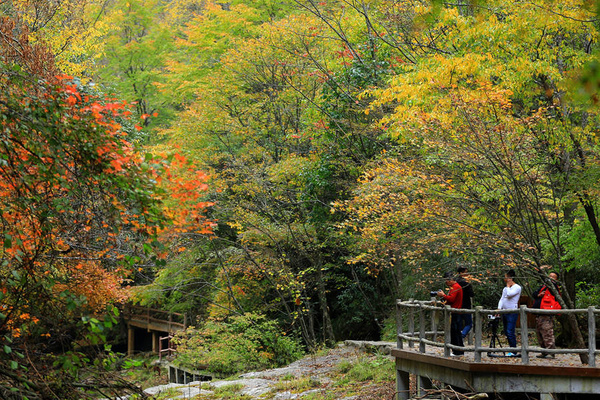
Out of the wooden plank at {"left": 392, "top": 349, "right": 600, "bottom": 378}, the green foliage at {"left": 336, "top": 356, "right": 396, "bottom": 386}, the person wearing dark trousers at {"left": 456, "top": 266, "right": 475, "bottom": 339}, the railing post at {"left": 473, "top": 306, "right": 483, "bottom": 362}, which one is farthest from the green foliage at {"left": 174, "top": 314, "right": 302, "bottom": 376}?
the railing post at {"left": 473, "top": 306, "right": 483, "bottom": 362}

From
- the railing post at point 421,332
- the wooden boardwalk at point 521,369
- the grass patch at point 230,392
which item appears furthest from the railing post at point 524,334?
the grass patch at point 230,392

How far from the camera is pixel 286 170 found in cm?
2180

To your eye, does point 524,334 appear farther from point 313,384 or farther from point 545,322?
point 313,384

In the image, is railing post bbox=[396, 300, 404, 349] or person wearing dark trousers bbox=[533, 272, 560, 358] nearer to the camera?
person wearing dark trousers bbox=[533, 272, 560, 358]

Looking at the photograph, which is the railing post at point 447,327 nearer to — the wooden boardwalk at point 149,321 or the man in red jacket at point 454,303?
the man in red jacket at point 454,303

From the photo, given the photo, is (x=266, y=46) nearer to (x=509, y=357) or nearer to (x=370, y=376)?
(x=370, y=376)

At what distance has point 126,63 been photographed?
118 feet

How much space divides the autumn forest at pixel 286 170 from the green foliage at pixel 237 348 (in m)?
0.10

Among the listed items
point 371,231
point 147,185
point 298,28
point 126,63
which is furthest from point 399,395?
point 126,63

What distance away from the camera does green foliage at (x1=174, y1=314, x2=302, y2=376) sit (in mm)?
20781

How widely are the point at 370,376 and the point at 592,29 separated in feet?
31.1

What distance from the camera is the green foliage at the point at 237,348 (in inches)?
818

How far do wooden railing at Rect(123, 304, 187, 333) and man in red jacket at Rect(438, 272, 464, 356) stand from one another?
22199mm

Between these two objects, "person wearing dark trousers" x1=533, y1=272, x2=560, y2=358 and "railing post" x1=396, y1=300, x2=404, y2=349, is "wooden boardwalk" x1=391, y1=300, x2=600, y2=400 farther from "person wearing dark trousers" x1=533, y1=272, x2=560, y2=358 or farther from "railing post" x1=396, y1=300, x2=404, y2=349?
"railing post" x1=396, y1=300, x2=404, y2=349
